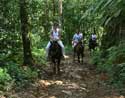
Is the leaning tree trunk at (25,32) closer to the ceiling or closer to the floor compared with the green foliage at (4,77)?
closer to the ceiling

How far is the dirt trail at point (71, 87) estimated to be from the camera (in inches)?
410

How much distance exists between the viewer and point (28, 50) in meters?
14.1

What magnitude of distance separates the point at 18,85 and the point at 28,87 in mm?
348

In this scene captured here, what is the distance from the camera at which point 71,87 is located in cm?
1173

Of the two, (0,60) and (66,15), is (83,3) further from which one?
(0,60)

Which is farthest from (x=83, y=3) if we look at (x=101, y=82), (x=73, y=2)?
(x=101, y=82)

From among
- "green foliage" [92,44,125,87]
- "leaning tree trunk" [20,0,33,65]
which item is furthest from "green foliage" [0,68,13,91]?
"green foliage" [92,44,125,87]

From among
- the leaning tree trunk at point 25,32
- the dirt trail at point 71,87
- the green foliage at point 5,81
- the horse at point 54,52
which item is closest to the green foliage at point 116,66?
the dirt trail at point 71,87

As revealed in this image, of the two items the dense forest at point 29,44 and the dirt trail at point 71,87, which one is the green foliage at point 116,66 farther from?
the dirt trail at point 71,87

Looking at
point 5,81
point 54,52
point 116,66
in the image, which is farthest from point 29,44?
point 5,81

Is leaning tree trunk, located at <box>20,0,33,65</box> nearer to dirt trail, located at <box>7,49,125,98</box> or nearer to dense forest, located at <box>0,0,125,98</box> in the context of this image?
dense forest, located at <box>0,0,125,98</box>

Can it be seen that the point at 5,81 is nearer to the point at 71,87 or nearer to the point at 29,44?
the point at 71,87

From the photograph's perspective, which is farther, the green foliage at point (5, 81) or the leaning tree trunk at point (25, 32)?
the leaning tree trunk at point (25, 32)

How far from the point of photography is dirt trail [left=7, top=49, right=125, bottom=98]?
10.4 meters
